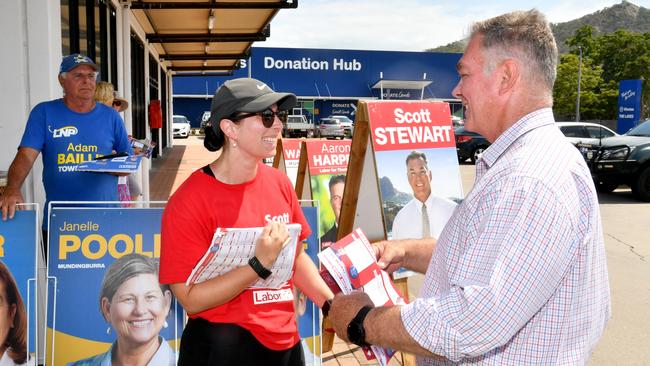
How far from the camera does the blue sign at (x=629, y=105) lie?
89.8ft

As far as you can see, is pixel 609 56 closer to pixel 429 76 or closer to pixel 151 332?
pixel 429 76

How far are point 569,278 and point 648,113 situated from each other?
79.2 metres

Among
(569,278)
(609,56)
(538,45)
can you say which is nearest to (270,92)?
(538,45)

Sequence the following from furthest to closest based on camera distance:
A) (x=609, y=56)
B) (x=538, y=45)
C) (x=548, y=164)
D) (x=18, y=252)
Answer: (x=609, y=56)
(x=18, y=252)
(x=538, y=45)
(x=548, y=164)

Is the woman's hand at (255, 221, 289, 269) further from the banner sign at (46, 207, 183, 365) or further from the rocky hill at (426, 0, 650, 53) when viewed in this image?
the rocky hill at (426, 0, 650, 53)

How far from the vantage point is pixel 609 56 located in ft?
226

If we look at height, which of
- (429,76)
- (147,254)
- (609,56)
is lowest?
(147,254)

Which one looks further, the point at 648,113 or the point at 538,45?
the point at 648,113

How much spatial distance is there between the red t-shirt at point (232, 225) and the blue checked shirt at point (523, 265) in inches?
32.9

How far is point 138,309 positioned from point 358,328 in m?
1.71

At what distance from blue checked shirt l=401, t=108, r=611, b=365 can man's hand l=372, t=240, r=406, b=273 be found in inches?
34.2

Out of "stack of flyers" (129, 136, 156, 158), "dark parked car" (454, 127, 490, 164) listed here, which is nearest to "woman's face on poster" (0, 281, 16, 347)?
"stack of flyers" (129, 136, 156, 158)

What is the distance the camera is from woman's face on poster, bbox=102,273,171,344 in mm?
3082

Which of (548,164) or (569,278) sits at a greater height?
(548,164)
